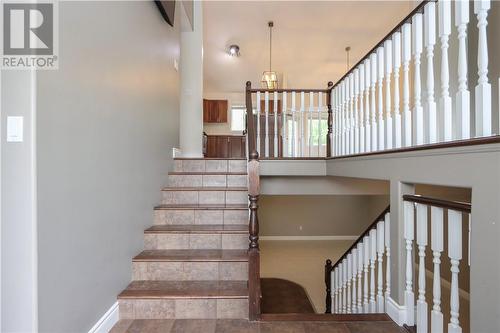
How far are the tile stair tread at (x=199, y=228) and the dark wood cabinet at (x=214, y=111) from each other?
5.96m

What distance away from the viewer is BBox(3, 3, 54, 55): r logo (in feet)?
3.90

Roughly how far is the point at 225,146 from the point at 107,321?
633 centimetres

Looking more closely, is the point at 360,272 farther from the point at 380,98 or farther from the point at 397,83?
the point at 397,83

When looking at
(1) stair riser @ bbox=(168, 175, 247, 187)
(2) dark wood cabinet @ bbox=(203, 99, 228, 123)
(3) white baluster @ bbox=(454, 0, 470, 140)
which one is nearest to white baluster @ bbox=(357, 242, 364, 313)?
(1) stair riser @ bbox=(168, 175, 247, 187)

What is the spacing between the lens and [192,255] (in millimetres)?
2252

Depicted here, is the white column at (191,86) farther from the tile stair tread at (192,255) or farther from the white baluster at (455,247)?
the white baluster at (455,247)

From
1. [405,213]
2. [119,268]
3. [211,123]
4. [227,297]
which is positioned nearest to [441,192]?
[405,213]

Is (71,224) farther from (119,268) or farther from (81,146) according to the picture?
(119,268)

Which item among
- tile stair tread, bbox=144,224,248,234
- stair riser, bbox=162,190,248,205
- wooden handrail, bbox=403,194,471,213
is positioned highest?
wooden handrail, bbox=403,194,471,213

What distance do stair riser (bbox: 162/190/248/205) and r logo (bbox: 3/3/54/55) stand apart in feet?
6.32

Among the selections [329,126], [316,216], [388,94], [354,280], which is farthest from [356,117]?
[316,216]

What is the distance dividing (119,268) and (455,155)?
2.15 m

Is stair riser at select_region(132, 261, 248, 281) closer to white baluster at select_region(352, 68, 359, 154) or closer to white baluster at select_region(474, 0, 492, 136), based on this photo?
white baluster at select_region(352, 68, 359, 154)

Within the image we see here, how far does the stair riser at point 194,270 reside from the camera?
2160mm
